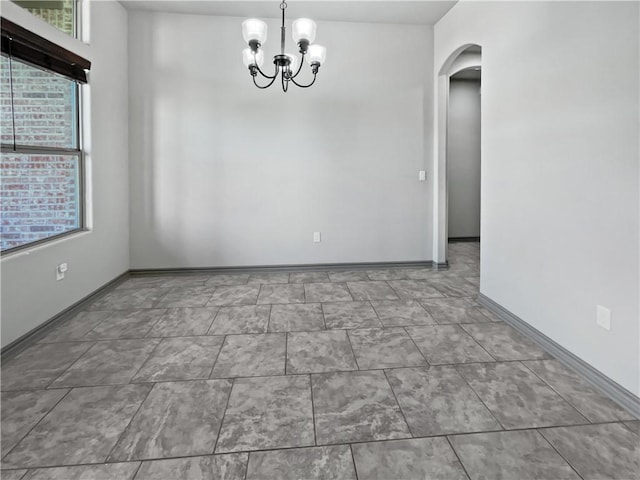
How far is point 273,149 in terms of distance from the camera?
4684 mm

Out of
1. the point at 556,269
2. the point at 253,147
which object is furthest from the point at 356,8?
the point at 556,269

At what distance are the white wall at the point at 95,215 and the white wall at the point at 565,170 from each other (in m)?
3.61

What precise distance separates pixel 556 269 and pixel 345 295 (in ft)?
6.38

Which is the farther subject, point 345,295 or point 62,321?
point 345,295

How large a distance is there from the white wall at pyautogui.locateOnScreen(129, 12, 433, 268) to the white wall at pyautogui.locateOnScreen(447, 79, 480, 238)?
7.35 ft

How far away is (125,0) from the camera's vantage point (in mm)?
4082

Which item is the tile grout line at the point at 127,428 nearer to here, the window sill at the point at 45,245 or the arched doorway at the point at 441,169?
the window sill at the point at 45,245

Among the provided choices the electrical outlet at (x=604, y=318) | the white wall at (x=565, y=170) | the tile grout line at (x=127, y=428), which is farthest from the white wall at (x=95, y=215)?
the electrical outlet at (x=604, y=318)

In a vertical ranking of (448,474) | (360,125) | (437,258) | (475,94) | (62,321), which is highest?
(475,94)

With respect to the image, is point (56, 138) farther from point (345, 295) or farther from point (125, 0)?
point (345, 295)

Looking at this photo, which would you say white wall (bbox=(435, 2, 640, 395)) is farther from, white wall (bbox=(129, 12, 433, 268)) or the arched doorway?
white wall (bbox=(129, 12, 433, 268))

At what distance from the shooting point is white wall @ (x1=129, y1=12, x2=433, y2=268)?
14.7ft

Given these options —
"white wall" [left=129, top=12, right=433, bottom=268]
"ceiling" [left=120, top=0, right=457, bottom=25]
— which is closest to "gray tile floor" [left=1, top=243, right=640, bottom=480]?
"white wall" [left=129, top=12, right=433, bottom=268]

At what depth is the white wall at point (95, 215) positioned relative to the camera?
2.60 meters
